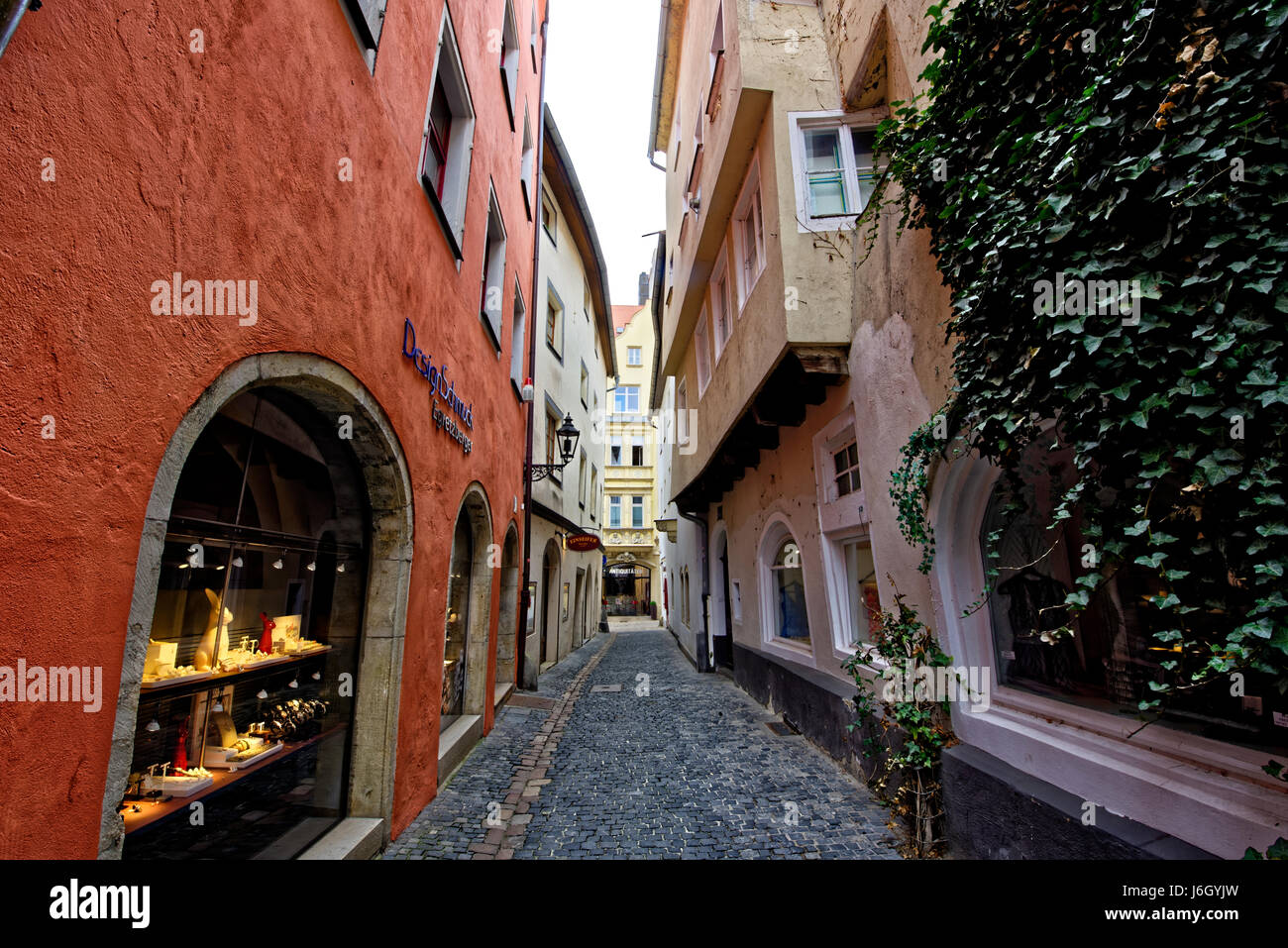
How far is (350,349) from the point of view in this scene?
334 centimetres

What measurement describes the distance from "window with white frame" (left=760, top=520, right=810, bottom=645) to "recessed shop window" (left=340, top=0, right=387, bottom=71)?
21.3 feet

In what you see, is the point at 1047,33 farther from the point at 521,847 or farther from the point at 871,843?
the point at 521,847

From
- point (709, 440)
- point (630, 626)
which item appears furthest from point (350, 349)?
point (630, 626)

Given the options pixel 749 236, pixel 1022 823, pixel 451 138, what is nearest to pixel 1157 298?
pixel 1022 823

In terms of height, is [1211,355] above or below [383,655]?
above

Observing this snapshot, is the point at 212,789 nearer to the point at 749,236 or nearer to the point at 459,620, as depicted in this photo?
the point at 459,620

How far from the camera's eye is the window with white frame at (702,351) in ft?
35.0

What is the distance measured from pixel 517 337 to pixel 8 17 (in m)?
8.26

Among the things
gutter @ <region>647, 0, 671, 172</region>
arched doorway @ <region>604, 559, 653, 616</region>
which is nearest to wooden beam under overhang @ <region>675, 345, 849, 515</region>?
gutter @ <region>647, 0, 671, 172</region>

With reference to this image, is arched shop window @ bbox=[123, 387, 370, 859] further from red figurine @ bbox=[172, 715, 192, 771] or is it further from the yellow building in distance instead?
the yellow building in distance

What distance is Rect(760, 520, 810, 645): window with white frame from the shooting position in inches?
303

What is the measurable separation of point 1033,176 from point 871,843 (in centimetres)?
431

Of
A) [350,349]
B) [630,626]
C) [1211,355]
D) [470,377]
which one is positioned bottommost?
[630,626]

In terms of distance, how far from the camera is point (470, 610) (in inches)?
277
